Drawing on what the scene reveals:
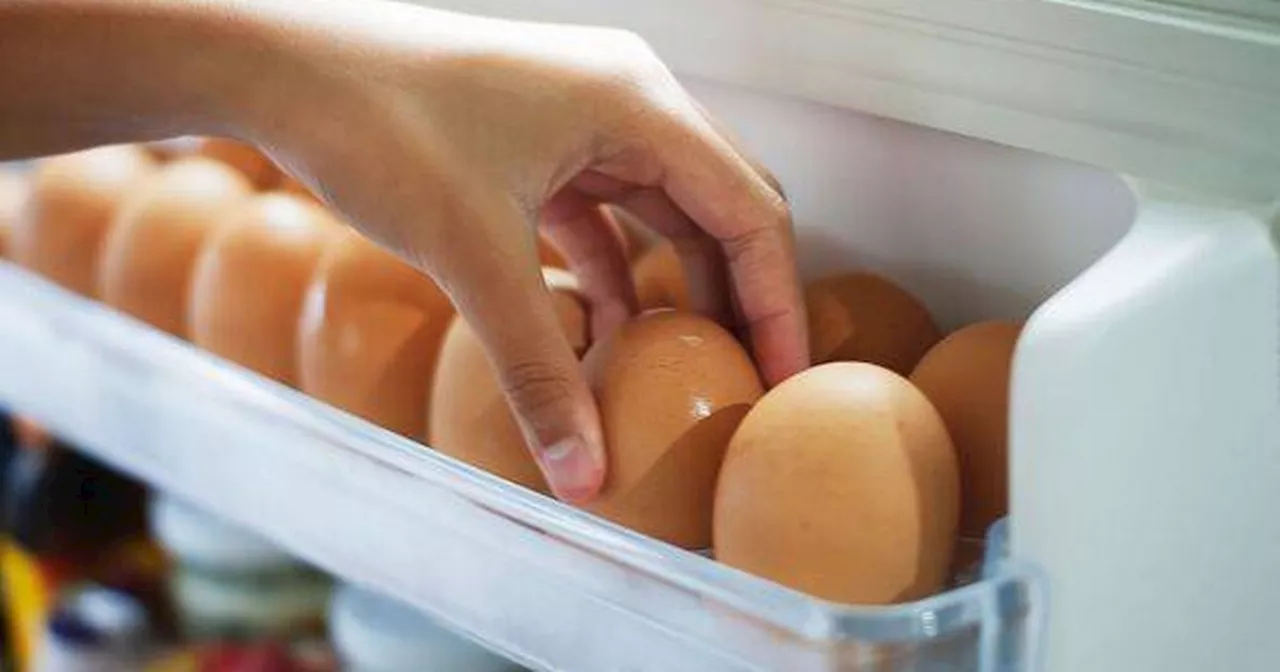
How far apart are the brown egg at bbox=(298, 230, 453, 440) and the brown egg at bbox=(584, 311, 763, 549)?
14cm

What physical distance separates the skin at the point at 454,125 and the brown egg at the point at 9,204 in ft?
1.14

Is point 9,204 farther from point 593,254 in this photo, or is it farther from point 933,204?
point 933,204

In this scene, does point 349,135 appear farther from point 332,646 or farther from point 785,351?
Result: point 332,646

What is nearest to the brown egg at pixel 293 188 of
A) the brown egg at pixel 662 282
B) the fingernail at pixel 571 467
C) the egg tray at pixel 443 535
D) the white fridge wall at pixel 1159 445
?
the egg tray at pixel 443 535

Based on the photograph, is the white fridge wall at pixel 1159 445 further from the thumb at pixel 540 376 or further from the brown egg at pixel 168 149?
the brown egg at pixel 168 149

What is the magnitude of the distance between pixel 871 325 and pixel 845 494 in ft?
0.48

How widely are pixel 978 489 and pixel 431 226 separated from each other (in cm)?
22

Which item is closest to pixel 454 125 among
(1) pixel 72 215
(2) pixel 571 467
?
(2) pixel 571 467

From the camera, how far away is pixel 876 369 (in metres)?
0.62

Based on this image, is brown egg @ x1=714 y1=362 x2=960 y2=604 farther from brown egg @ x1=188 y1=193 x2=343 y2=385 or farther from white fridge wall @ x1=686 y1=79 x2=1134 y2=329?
brown egg @ x1=188 y1=193 x2=343 y2=385

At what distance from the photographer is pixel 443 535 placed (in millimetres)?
692

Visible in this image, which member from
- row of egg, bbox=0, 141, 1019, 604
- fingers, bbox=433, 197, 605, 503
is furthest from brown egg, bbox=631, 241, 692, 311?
fingers, bbox=433, 197, 605, 503

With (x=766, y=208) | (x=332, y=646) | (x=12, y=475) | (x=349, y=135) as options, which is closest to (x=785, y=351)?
(x=766, y=208)

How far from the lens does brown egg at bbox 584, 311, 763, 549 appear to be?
0.64 meters
